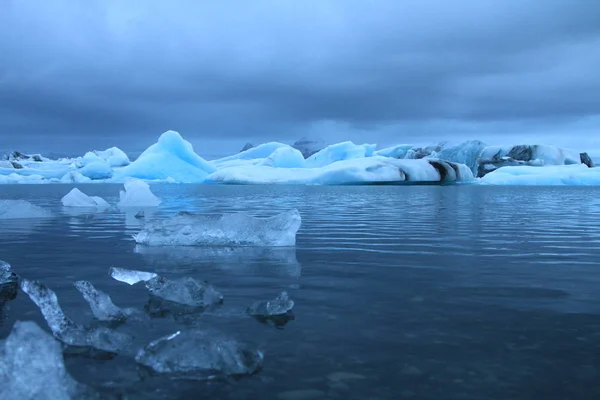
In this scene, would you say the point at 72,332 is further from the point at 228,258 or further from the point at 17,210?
the point at 17,210

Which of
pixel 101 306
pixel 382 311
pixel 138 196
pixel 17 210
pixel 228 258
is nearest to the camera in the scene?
pixel 101 306

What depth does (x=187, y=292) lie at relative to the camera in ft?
15.6

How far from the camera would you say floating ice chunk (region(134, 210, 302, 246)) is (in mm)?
8586

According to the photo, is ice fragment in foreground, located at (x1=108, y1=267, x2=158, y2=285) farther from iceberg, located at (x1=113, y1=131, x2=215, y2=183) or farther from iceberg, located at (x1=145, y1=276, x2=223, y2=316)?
iceberg, located at (x1=113, y1=131, x2=215, y2=183)

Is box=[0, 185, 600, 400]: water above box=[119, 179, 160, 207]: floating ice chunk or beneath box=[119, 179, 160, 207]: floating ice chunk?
beneath

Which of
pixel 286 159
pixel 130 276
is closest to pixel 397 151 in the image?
pixel 286 159

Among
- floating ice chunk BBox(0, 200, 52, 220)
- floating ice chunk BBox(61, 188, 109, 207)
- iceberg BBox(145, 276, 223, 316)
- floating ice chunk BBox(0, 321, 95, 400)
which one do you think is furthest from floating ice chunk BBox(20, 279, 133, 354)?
floating ice chunk BBox(61, 188, 109, 207)

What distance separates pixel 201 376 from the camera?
3145 millimetres

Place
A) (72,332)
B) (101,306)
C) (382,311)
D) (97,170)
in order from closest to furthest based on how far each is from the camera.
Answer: (72,332)
(101,306)
(382,311)
(97,170)

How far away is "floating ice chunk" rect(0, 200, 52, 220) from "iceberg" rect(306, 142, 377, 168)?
1928 inches

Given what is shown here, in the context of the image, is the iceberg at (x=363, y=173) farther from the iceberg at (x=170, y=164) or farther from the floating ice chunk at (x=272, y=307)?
the floating ice chunk at (x=272, y=307)

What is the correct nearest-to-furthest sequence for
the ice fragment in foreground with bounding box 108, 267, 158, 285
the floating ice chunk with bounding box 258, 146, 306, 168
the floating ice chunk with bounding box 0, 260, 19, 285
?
the ice fragment in foreground with bounding box 108, 267, 158, 285 → the floating ice chunk with bounding box 0, 260, 19, 285 → the floating ice chunk with bounding box 258, 146, 306, 168

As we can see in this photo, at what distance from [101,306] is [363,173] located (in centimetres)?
4321

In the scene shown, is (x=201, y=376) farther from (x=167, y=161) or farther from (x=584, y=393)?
(x=167, y=161)
